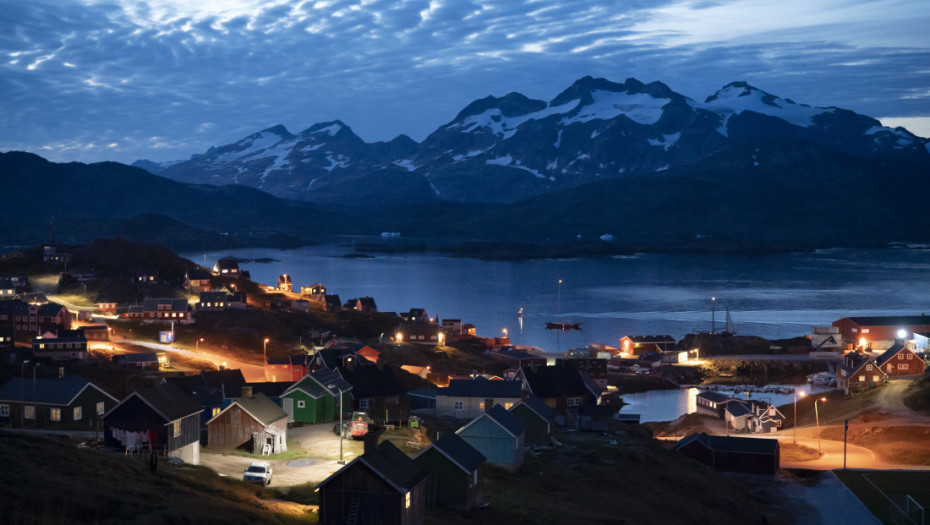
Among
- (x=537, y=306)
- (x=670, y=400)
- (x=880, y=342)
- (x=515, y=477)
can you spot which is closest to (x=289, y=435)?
(x=515, y=477)

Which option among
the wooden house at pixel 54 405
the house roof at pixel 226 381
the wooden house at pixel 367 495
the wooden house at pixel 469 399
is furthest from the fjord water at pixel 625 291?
the wooden house at pixel 367 495

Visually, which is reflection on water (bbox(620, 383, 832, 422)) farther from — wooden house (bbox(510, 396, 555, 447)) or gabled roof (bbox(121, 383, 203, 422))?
gabled roof (bbox(121, 383, 203, 422))

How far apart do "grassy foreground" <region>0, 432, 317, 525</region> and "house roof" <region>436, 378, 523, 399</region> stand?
45.6ft

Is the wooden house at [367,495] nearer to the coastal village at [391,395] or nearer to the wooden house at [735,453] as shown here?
the coastal village at [391,395]

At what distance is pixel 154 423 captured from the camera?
2417 centimetres

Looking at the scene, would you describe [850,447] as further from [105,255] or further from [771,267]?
[771,267]

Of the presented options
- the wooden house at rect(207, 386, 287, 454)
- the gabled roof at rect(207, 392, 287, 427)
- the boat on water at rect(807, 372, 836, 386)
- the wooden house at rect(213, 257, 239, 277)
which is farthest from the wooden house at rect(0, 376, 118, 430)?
the wooden house at rect(213, 257, 239, 277)

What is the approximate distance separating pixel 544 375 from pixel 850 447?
41.8 ft

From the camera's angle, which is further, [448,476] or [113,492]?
[448,476]

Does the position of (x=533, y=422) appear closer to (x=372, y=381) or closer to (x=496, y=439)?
(x=496, y=439)

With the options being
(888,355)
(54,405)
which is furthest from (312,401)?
(888,355)

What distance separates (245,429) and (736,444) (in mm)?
17898

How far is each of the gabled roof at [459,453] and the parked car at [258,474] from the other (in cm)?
360

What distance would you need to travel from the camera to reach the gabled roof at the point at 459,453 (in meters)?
22.6
